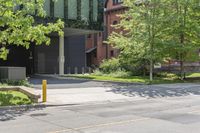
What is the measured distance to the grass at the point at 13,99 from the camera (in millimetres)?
16312

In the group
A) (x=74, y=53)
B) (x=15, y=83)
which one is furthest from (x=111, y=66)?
(x=15, y=83)

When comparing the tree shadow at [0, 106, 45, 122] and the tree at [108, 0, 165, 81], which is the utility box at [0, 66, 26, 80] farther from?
the tree at [108, 0, 165, 81]

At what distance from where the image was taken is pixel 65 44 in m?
42.3

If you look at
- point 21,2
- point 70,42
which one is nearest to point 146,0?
point 70,42

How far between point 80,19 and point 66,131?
26.1 metres

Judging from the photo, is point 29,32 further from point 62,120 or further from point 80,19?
point 80,19

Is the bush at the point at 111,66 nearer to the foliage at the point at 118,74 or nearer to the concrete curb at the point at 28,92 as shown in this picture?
the foliage at the point at 118,74

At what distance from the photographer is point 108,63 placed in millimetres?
40844

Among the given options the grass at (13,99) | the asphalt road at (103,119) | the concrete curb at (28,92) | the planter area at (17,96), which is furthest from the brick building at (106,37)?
the asphalt road at (103,119)

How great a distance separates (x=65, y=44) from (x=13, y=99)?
83.6 feet

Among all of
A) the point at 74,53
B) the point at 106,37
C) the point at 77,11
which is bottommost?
the point at 74,53

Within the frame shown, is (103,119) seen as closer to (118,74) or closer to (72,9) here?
(72,9)

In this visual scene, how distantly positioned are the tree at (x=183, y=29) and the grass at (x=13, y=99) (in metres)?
16.7

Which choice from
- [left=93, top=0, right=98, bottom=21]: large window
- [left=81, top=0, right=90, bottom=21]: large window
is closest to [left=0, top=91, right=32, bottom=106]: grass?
[left=81, top=0, right=90, bottom=21]: large window
